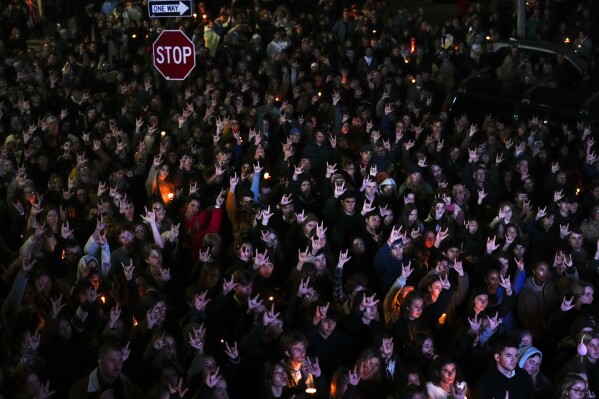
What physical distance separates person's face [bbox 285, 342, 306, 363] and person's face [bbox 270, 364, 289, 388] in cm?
21

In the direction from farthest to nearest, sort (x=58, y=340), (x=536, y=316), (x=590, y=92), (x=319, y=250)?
(x=590, y=92) < (x=319, y=250) < (x=536, y=316) < (x=58, y=340)

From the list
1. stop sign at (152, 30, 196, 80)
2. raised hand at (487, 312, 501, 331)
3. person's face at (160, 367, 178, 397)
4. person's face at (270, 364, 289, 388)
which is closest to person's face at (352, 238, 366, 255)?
raised hand at (487, 312, 501, 331)

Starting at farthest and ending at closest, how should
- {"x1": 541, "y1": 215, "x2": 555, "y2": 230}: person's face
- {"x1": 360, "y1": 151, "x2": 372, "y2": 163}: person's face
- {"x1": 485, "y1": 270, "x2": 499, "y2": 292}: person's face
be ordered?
{"x1": 360, "y1": 151, "x2": 372, "y2": 163}: person's face, {"x1": 541, "y1": 215, "x2": 555, "y2": 230}: person's face, {"x1": 485, "y1": 270, "x2": 499, "y2": 292}: person's face

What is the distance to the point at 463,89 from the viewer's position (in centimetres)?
1552

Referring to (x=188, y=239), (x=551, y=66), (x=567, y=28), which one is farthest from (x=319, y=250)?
(x=567, y=28)

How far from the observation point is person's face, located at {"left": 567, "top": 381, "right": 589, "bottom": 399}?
6504 mm

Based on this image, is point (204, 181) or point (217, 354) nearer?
point (217, 354)

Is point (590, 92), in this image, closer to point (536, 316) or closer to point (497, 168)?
point (497, 168)

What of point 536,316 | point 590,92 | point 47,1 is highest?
point 536,316

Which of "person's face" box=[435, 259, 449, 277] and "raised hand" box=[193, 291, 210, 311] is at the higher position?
"raised hand" box=[193, 291, 210, 311]

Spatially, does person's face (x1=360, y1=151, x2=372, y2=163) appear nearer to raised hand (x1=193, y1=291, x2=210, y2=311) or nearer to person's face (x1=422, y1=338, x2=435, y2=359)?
raised hand (x1=193, y1=291, x2=210, y2=311)

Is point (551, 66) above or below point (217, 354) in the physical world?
below

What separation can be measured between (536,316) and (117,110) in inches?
360

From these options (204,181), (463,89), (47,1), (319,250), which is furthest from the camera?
(47,1)
